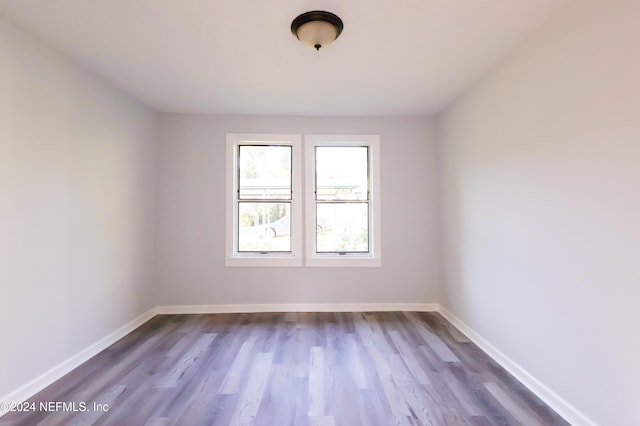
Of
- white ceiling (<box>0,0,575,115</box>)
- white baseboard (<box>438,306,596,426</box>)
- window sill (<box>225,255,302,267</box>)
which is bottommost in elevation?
white baseboard (<box>438,306,596,426</box>)

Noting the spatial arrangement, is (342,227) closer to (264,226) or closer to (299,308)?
(264,226)

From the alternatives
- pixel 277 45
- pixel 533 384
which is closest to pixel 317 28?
pixel 277 45

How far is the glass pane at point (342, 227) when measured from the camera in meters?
3.78

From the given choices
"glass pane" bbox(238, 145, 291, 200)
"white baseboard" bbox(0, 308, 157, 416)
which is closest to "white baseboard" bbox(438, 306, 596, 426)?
"glass pane" bbox(238, 145, 291, 200)

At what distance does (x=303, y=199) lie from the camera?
3.71m

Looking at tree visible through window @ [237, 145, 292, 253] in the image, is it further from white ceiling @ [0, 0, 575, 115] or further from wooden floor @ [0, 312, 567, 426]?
wooden floor @ [0, 312, 567, 426]

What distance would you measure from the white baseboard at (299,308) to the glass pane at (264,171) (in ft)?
4.74

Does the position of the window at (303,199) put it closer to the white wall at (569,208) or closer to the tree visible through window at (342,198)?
the tree visible through window at (342,198)

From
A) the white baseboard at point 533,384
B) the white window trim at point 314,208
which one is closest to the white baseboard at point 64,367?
the white window trim at point 314,208

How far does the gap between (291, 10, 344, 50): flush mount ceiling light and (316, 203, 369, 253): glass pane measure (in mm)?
2145

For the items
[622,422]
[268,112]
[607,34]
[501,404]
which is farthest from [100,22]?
[622,422]

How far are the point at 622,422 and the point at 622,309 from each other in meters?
0.58

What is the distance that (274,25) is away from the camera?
193cm

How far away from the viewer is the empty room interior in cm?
169
